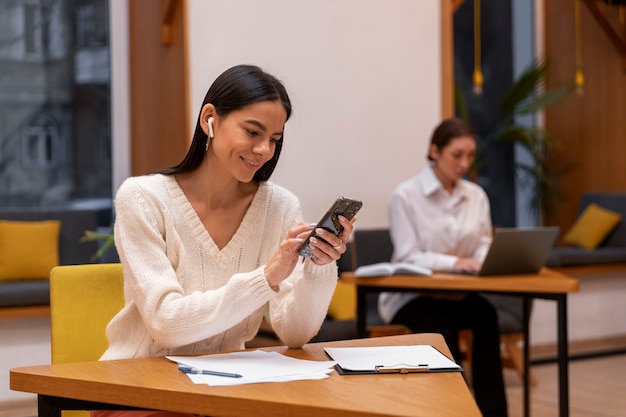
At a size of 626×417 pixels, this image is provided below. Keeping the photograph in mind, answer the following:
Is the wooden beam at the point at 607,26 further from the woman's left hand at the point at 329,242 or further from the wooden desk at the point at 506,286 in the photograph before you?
the woman's left hand at the point at 329,242

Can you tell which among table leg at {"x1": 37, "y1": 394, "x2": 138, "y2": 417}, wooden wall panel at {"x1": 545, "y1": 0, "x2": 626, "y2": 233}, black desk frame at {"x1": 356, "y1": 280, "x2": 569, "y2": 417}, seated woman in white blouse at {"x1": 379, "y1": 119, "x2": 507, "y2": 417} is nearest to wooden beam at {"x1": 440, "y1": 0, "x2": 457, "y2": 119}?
seated woman in white blouse at {"x1": 379, "y1": 119, "x2": 507, "y2": 417}

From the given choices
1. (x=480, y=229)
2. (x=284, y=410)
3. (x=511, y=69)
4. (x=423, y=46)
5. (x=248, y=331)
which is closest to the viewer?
(x=284, y=410)

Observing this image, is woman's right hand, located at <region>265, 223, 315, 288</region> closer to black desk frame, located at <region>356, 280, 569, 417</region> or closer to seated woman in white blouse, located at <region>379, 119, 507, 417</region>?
black desk frame, located at <region>356, 280, 569, 417</region>

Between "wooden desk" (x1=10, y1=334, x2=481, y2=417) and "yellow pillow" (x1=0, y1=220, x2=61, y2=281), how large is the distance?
10.9 feet

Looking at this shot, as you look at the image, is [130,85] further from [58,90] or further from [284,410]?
[284,410]

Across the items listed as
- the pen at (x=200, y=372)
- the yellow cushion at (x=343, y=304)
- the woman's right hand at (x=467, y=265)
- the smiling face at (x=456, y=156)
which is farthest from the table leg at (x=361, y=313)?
the pen at (x=200, y=372)

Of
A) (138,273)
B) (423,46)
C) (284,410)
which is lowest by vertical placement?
Result: (284,410)

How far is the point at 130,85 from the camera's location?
5.69m

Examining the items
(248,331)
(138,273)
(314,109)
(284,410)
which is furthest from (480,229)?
(284,410)

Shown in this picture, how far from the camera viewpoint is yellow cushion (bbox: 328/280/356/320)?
466cm

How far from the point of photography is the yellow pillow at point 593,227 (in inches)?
265

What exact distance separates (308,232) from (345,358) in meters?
0.28

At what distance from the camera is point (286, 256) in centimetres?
195

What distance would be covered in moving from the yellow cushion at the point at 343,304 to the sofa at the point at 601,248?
1.85 meters
